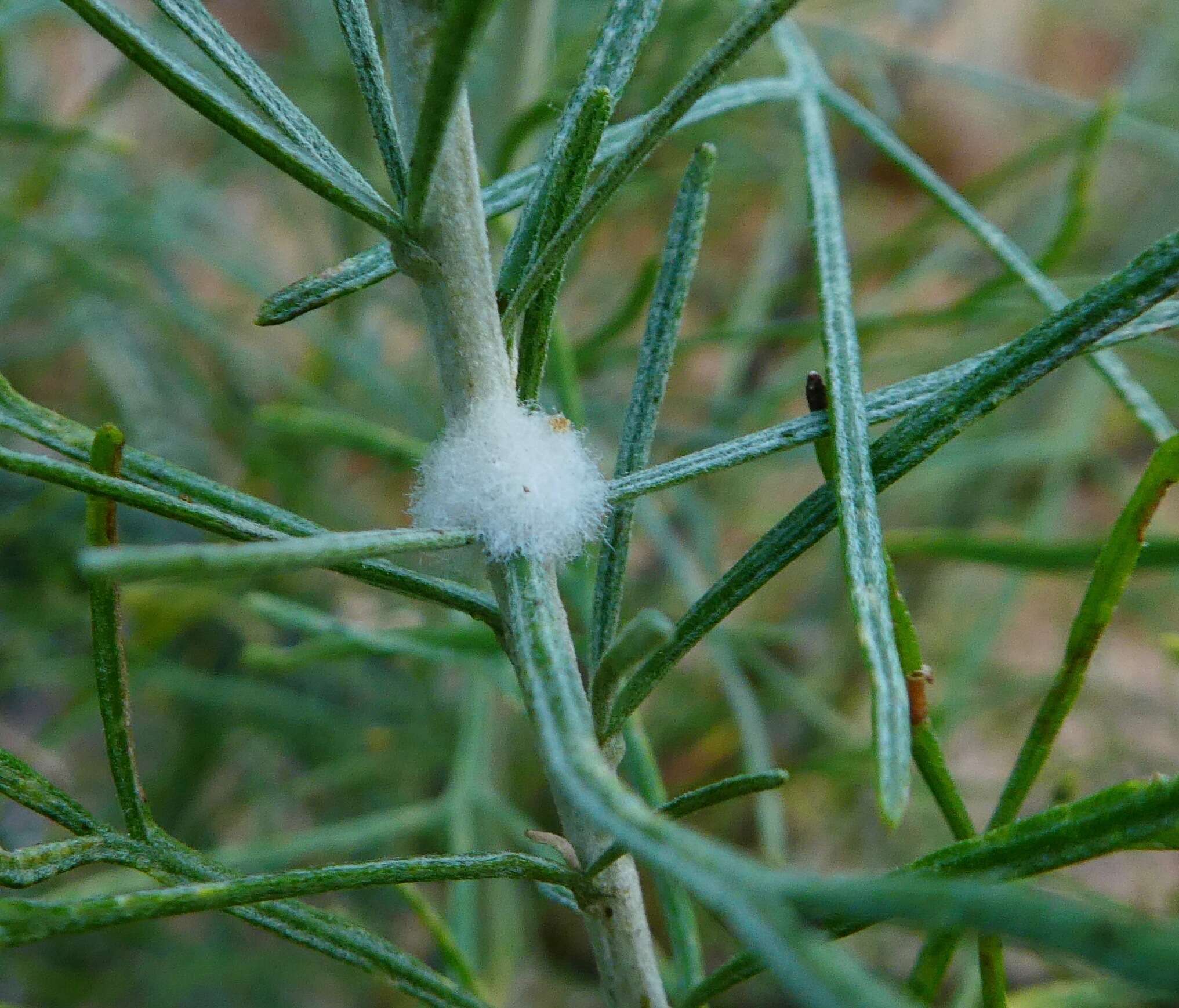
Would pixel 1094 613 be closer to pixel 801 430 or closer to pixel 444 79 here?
pixel 801 430

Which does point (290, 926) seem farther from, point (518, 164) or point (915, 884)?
point (518, 164)

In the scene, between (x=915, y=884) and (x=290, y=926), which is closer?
(x=915, y=884)

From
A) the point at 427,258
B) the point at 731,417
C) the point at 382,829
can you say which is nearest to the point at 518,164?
the point at 731,417

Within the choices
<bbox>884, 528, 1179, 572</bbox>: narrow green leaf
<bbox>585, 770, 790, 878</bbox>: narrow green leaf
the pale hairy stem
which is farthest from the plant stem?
<bbox>884, 528, 1179, 572</bbox>: narrow green leaf

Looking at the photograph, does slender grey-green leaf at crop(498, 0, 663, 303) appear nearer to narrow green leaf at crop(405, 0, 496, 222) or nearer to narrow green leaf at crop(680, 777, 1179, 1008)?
narrow green leaf at crop(405, 0, 496, 222)

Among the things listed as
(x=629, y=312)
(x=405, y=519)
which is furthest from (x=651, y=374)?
(x=405, y=519)

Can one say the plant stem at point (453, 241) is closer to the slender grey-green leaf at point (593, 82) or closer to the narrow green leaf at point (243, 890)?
the slender grey-green leaf at point (593, 82)
